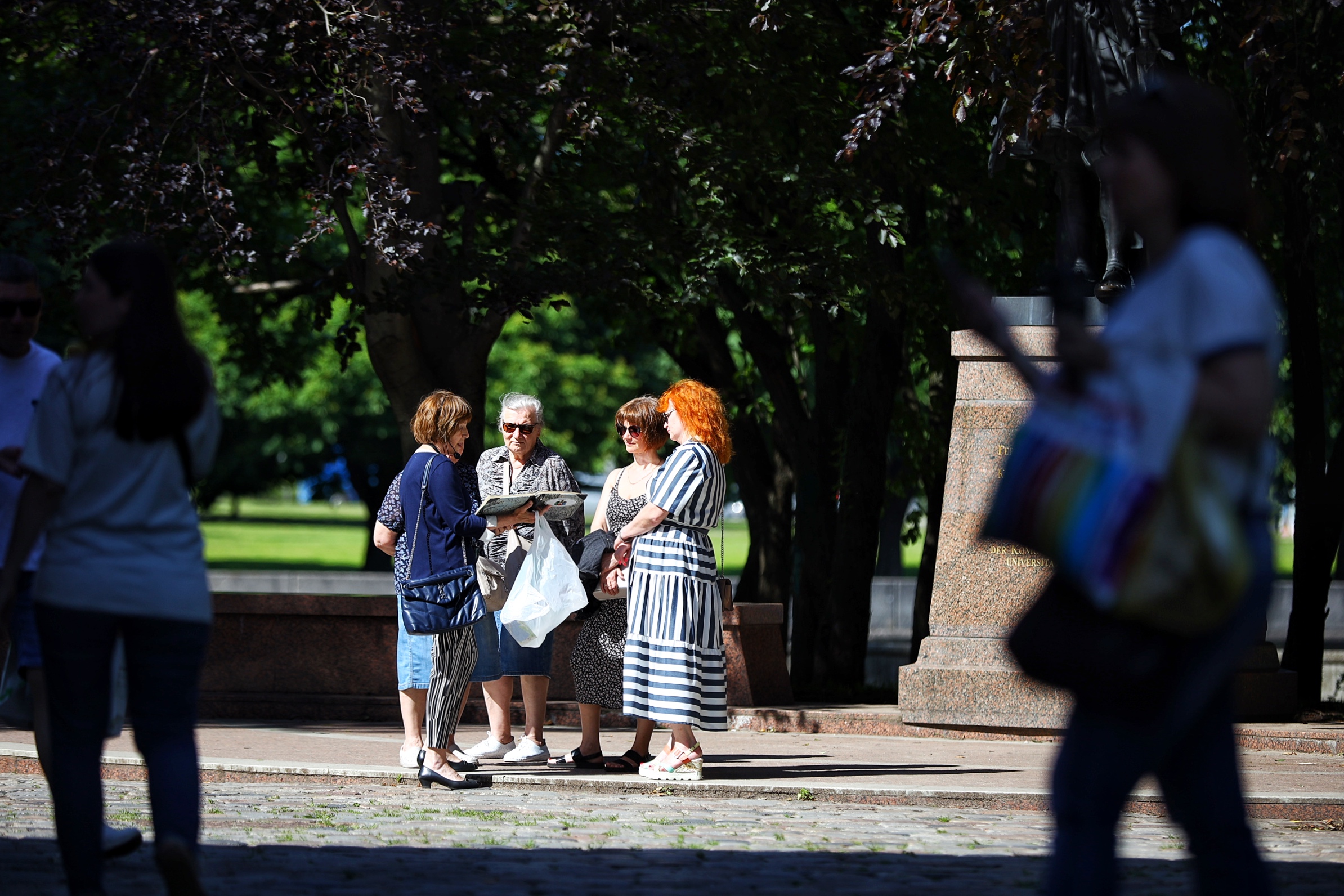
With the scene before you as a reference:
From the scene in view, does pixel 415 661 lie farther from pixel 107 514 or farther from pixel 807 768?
pixel 107 514

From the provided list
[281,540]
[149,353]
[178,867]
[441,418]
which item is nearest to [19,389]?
[149,353]

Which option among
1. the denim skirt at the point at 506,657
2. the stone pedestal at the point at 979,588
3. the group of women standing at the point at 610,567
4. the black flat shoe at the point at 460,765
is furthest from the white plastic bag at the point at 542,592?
the stone pedestal at the point at 979,588

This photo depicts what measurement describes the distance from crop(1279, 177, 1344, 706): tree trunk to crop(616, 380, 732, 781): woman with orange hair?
682 cm

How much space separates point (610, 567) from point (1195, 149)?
5.20m

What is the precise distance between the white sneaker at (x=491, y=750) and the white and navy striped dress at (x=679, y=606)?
39.4 inches

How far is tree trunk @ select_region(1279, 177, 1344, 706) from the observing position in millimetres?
13609

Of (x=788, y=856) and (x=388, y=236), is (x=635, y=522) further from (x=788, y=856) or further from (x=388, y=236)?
(x=388, y=236)

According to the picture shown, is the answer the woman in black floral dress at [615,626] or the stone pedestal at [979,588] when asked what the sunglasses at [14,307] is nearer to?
the woman in black floral dress at [615,626]

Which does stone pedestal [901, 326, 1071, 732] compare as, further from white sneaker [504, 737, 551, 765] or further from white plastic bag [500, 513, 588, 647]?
white plastic bag [500, 513, 588, 647]

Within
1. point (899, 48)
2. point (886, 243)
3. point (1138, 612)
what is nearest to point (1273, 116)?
point (899, 48)

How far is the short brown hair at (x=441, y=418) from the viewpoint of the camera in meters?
7.72

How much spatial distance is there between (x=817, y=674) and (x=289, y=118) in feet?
21.9

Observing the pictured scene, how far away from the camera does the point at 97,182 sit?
1151cm

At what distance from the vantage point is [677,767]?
781 centimetres
